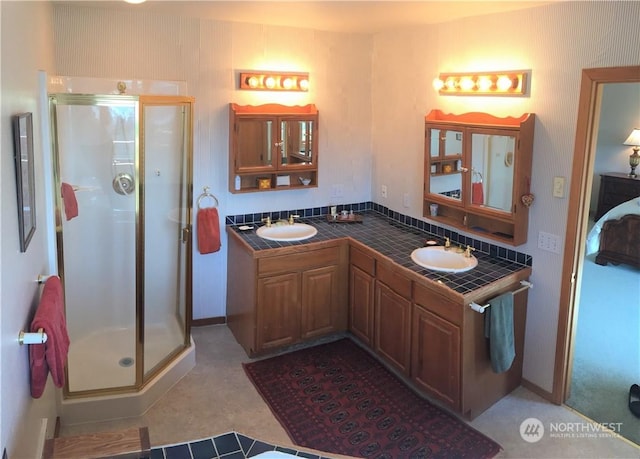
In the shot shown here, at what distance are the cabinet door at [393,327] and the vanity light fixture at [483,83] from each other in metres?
1.41

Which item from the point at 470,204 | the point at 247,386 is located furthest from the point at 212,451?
the point at 470,204

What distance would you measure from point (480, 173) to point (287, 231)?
1.56 meters

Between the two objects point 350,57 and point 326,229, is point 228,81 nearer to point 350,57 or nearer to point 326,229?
point 350,57

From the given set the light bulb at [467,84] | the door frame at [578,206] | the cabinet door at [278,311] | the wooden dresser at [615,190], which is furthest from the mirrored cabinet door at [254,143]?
the wooden dresser at [615,190]

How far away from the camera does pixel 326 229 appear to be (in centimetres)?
424

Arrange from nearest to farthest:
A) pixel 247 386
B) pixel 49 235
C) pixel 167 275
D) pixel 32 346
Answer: pixel 32 346 → pixel 49 235 → pixel 247 386 → pixel 167 275

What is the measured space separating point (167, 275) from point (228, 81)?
1.51m

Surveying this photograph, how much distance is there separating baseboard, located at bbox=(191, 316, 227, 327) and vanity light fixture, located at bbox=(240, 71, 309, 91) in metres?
1.86

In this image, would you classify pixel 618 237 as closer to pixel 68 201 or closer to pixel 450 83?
pixel 450 83

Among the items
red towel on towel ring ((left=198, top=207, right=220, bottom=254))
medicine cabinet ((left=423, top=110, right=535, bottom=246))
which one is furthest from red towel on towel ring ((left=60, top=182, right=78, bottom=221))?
medicine cabinet ((left=423, top=110, right=535, bottom=246))

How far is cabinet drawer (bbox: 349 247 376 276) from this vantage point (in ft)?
12.4

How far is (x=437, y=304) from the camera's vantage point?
317cm

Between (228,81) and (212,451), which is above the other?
(228,81)

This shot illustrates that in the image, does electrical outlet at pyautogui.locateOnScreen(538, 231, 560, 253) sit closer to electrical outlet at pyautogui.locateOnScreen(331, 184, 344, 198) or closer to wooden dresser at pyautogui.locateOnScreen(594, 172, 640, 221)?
electrical outlet at pyautogui.locateOnScreen(331, 184, 344, 198)
